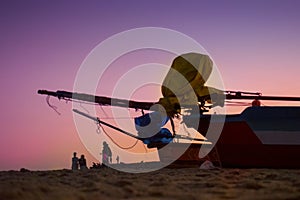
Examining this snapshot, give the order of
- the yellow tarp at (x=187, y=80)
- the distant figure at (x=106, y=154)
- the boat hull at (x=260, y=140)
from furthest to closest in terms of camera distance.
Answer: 1. the distant figure at (x=106, y=154)
2. the yellow tarp at (x=187, y=80)
3. the boat hull at (x=260, y=140)

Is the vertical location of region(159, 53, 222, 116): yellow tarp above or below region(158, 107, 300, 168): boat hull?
above

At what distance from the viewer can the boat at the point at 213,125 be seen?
15.0 meters

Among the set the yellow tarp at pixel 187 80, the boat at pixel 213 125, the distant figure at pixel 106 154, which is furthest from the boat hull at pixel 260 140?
the distant figure at pixel 106 154

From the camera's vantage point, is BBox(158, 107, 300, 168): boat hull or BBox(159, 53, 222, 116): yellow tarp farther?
BBox(159, 53, 222, 116): yellow tarp

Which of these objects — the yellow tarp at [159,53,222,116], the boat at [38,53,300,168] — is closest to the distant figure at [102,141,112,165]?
the boat at [38,53,300,168]

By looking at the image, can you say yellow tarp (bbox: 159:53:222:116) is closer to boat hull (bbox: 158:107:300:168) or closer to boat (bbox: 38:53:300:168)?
boat (bbox: 38:53:300:168)

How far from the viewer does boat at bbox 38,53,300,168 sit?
15.0m

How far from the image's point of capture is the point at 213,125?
1619cm

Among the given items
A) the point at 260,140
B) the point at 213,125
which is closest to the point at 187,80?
the point at 213,125

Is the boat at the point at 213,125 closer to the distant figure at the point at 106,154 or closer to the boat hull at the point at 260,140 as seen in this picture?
the boat hull at the point at 260,140

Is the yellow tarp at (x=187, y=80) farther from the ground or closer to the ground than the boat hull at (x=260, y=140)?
farther from the ground

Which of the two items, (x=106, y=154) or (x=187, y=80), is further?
(x=106, y=154)

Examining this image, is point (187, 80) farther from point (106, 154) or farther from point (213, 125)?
point (106, 154)

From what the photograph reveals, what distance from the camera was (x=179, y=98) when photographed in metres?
16.4
